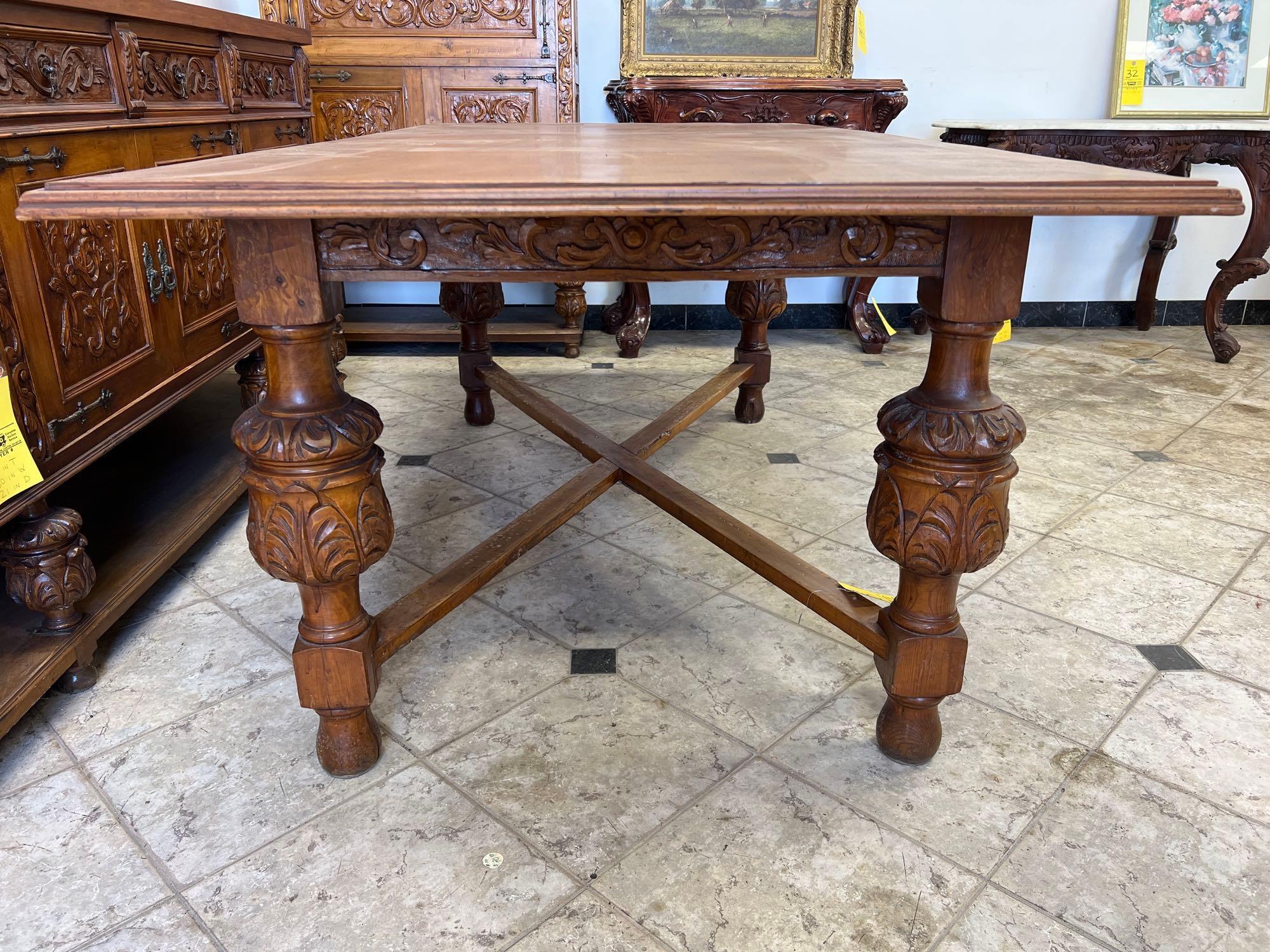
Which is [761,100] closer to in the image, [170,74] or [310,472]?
[170,74]

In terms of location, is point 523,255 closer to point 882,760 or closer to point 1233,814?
point 882,760

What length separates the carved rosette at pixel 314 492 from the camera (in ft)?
3.98

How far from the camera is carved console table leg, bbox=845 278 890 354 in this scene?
13.3ft

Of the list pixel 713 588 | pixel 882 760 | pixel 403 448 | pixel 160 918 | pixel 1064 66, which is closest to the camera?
pixel 160 918

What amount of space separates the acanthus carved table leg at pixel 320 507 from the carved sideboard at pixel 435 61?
Answer: 2829 mm

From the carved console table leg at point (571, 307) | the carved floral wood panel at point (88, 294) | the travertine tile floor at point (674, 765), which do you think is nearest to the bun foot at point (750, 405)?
the travertine tile floor at point (674, 765)

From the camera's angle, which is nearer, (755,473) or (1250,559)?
(1250,559)

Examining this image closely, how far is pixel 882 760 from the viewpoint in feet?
4.76

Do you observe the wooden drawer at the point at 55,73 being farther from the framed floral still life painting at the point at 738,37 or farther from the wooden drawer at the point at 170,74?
the framed floral still life painting at the point at 738,37

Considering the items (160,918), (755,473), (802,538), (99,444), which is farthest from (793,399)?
(160,918)

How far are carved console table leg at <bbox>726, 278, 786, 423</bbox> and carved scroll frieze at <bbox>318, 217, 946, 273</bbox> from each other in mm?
1545

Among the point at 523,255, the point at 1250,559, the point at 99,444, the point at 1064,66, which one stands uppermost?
the point at 1064,66

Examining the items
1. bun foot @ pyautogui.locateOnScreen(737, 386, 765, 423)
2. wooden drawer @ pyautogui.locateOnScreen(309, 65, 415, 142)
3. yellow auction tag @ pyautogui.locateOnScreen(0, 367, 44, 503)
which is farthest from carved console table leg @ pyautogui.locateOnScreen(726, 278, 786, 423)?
yellow auction tag @ pyautogui.locateOnScreen(0, 367, 44, 503)

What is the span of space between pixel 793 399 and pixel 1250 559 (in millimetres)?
1585
